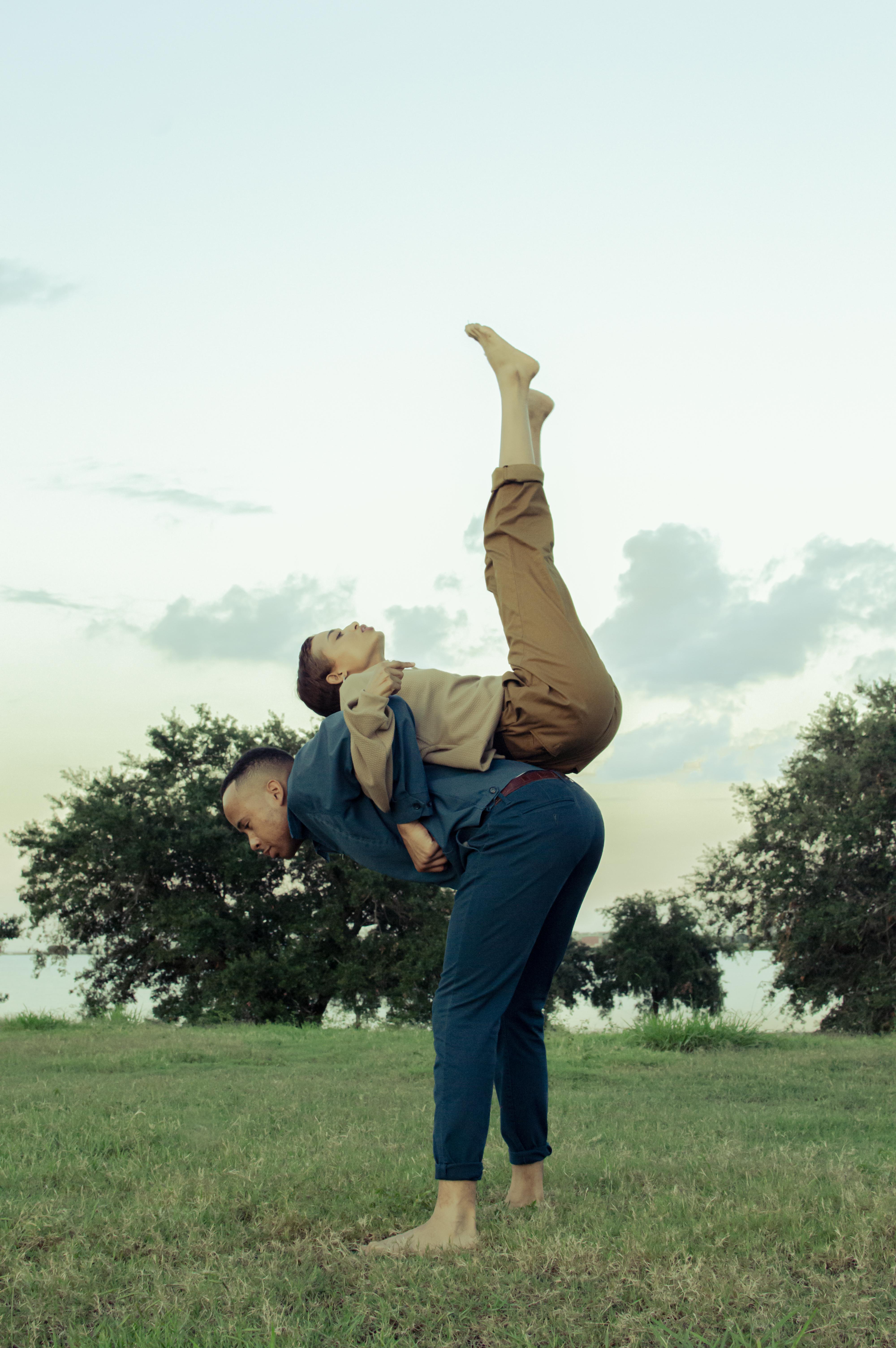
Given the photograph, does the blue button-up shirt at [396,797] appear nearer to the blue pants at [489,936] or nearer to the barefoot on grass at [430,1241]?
the blue pants at [489,936]

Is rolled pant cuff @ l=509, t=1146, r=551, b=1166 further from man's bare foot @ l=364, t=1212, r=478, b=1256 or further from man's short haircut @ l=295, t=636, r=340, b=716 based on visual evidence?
man's short haircut @ l=295, t=636, r=340, b=716

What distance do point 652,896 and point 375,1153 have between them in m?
28.1

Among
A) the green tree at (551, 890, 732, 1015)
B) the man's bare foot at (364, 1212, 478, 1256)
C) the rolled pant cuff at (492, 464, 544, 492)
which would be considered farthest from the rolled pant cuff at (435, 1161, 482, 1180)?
the green tree at (551, 890, 732, 1015)

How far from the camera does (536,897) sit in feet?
9.20

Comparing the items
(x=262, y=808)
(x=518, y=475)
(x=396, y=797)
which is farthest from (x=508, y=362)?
(x=262, y=808)

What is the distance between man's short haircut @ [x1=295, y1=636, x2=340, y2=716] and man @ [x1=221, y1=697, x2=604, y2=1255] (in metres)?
0.22

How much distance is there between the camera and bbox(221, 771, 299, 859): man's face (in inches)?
123

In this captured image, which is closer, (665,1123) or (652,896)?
(665,1123)

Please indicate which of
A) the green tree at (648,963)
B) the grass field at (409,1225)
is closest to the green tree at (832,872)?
the green tree at (648,963)

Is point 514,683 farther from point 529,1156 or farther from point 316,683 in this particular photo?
point 529,1156

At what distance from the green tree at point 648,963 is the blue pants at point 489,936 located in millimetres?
26914

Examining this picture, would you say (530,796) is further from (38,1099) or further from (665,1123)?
(38,1099)

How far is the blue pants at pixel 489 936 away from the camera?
270 centimetres

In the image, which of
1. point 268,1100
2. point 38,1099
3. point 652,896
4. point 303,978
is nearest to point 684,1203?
point 268,1100
